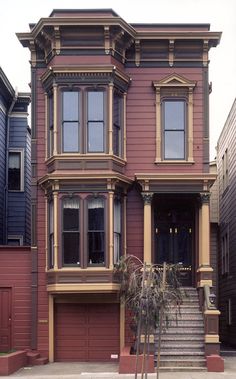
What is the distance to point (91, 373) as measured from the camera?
20.4 m

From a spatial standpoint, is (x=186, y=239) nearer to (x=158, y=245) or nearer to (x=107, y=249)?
(x=158, y=245)

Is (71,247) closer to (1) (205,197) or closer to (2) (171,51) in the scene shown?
(1) (205,197)

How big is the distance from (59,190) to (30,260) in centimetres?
256

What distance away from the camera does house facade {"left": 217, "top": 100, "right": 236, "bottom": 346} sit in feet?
97.9

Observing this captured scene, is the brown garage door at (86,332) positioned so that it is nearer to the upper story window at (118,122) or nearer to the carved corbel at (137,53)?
the upper story window at (118,122)

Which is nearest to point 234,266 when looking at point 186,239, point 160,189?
point 186,239

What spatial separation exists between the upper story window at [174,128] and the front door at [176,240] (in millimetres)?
2128

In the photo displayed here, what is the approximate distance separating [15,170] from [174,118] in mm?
10224

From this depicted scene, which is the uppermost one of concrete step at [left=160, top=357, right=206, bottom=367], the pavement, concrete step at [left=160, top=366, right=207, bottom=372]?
concrete step at [left=160, top=357, right=206, bottom=367]

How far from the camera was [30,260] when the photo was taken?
23812 mm

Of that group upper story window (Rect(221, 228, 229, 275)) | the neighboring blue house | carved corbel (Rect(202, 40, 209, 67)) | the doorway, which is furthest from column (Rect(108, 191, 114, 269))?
upper story window (Rect(221, 228, 229, 275))

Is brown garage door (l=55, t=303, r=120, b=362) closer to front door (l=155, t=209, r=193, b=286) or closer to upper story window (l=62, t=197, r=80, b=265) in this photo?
upper story window (l=62, t=197, r=80, b=265)

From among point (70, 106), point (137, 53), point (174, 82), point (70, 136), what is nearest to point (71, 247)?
point (70, 136)

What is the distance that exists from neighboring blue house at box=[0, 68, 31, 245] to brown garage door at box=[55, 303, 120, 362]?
8294 millimetres
